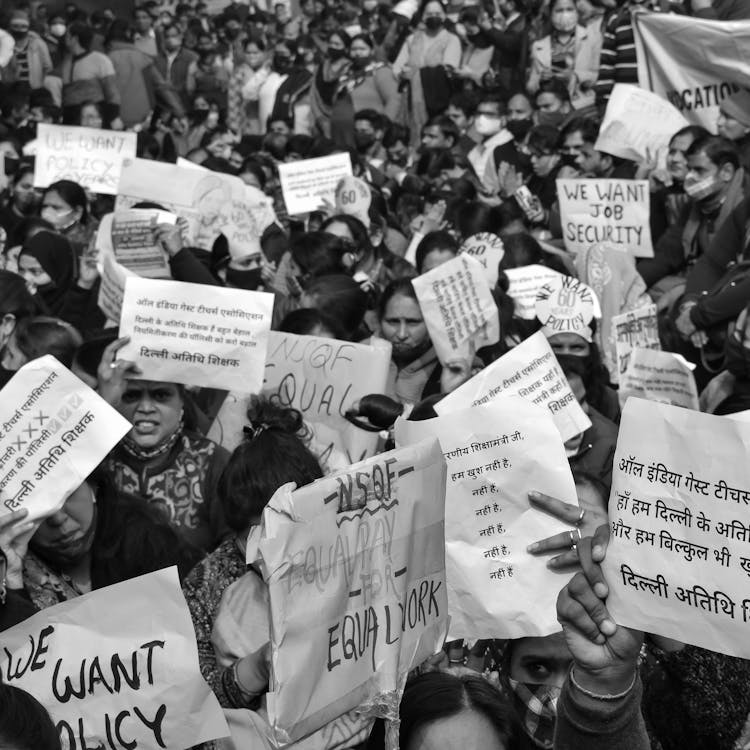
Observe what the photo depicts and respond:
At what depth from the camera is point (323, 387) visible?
15.7ft

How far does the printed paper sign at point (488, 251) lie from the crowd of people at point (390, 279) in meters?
0.09

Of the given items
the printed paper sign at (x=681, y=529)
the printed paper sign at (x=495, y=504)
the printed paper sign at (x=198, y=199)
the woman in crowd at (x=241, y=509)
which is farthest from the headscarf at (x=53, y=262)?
the printed paper sign at (x=681, y=529)

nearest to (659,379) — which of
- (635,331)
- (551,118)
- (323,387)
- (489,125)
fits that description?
(635,331)

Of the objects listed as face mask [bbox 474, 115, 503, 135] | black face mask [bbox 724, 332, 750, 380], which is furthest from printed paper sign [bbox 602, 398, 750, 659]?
face mask [bbox 474, 115, 503, 135]

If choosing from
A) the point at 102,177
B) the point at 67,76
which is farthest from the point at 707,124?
the point at 67,76

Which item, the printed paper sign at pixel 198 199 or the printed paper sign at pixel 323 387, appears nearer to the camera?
the printed paper sign at pixel 323 387

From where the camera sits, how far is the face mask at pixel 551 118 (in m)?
11.4

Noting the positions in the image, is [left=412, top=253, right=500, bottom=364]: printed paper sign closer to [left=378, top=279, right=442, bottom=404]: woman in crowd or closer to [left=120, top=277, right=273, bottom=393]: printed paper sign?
[left=378, top=279, right=442, bottom=404]: woman in crowd

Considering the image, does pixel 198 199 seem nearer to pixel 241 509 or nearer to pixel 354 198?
pixel 354 198

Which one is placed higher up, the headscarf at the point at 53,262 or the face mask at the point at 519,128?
the headscarf at the point at 53,262

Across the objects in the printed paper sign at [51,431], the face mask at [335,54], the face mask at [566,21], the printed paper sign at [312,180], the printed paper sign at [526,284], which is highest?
the printed paper sign at [51,431]

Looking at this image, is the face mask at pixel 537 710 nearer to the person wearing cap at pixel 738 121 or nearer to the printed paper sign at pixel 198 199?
the printed paper sign at pixel 198 199

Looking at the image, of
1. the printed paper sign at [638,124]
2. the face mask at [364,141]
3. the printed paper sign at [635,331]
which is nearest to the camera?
the printed paper sign at [635,331]

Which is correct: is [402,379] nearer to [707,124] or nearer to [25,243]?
[25,243]
